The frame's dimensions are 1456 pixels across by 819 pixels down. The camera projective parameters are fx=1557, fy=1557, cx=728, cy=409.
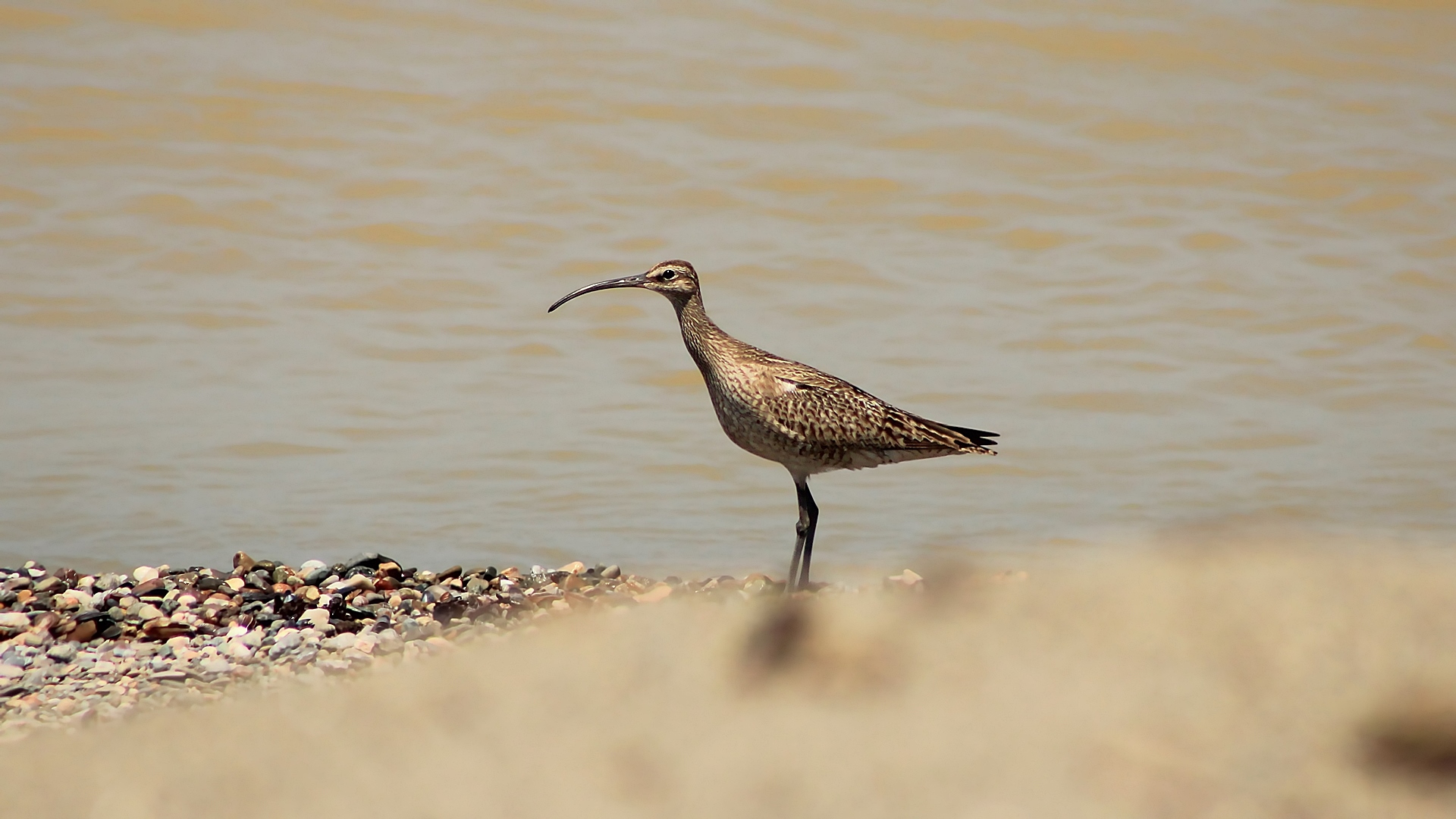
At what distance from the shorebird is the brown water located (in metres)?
0.95

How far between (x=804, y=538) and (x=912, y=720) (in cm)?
386

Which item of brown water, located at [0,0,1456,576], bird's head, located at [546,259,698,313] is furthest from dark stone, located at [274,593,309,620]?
bird's head, located at [546,259,698,313]

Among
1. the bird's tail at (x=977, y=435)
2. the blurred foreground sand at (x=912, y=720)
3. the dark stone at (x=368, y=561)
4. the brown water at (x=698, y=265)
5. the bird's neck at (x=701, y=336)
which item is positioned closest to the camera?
the blurred foreground sand at (x=912, y=720)

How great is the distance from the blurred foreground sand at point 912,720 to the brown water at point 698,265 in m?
4.07

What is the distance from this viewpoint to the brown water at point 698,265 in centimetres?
984

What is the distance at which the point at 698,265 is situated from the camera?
14.1 metres

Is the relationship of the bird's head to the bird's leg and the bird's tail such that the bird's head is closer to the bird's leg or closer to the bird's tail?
the bird's leg

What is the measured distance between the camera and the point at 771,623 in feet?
14.7

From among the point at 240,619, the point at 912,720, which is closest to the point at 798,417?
the point at 240,619

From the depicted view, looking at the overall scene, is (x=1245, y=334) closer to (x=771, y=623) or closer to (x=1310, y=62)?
(x=1310, y=62)

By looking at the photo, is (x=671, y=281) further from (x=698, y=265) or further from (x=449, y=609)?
(x=698, y=265)

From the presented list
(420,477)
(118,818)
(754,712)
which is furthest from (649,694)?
(420,477)

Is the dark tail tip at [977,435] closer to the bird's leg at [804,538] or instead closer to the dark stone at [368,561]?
the bird's leg at [804,538]

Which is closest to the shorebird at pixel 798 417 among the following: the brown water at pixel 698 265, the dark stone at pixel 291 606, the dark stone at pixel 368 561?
the brown water at pixel 698 265
